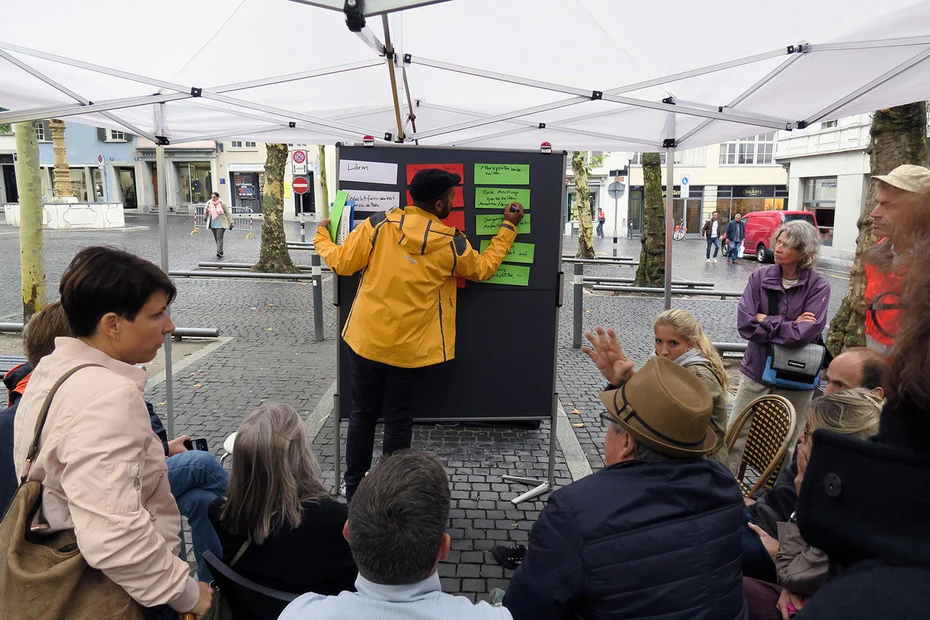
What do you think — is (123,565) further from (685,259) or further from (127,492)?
(685,259)

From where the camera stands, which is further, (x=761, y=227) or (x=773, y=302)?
(x=761, y=227)

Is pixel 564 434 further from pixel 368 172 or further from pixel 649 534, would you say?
pixel 649 534

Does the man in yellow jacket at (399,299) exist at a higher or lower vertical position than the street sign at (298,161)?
lower

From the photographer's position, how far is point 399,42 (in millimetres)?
4082

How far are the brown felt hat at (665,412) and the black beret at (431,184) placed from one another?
1.98 meters

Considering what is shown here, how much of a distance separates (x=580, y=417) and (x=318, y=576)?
13.5ft

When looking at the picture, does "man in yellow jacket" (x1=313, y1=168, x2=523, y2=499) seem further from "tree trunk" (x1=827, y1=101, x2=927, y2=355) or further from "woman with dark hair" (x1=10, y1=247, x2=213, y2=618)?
"tree trunk" (x1=827, y1=101, x2=927, y2=355)

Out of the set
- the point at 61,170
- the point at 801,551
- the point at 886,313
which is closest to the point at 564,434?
the point at 801,551

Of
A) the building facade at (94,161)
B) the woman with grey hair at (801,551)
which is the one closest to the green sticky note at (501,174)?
the woman with grey hair at (801,551)

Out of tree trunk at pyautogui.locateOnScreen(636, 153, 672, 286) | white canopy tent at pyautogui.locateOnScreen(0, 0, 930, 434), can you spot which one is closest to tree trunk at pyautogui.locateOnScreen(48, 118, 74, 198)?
tree trunk at pyautogui.locateOnScreen(636, 153, 672, 286)

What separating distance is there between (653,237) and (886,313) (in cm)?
1352

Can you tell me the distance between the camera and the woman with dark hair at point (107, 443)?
1535mm

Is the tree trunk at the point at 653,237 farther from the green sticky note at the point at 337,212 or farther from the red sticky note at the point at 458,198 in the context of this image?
the green sticky note at the point at 337,212

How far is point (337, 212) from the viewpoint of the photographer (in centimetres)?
378
